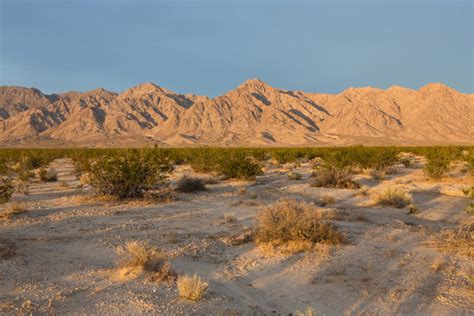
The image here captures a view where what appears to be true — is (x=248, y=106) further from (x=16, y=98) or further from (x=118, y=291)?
(x=118, y=291)

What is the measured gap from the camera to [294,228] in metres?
8.47

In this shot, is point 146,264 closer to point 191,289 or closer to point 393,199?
point 191,289

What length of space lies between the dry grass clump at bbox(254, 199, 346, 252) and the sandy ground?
1.02ft

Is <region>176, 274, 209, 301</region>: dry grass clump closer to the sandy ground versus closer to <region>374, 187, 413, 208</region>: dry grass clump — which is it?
the sandy ground

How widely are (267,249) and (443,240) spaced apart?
12.7 feet

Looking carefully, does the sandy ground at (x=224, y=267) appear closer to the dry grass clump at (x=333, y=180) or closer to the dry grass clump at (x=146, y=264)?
the dry grass clump at (x=146, y=264)

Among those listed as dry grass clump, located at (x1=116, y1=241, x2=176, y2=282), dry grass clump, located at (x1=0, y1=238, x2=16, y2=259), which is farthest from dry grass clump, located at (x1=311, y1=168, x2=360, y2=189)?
dry grass clump, located at (x1=0, y1=238, x2=16, y2=259)

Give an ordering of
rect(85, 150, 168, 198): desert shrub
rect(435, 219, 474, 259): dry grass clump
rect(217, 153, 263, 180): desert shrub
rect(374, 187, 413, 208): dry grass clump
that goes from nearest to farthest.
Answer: rect(435, 219, 474, 259): dry grass clump
rect(374, 187, 413, 208): dry grass clump
rect(85, 150, 168, 198): desert shrub
rect(217, 153, 263, 180): desert shrub

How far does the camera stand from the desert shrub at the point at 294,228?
845cm

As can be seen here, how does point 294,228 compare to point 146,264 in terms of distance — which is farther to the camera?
point 294,228

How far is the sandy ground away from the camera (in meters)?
5.71

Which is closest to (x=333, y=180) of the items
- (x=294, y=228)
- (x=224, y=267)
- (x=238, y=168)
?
(x=238, y=168)

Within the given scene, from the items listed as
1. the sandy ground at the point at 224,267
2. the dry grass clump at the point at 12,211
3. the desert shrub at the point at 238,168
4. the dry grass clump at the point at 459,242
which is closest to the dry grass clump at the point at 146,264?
the sandy ground at the point at 224,267

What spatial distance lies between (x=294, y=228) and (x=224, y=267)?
182 centimetres
